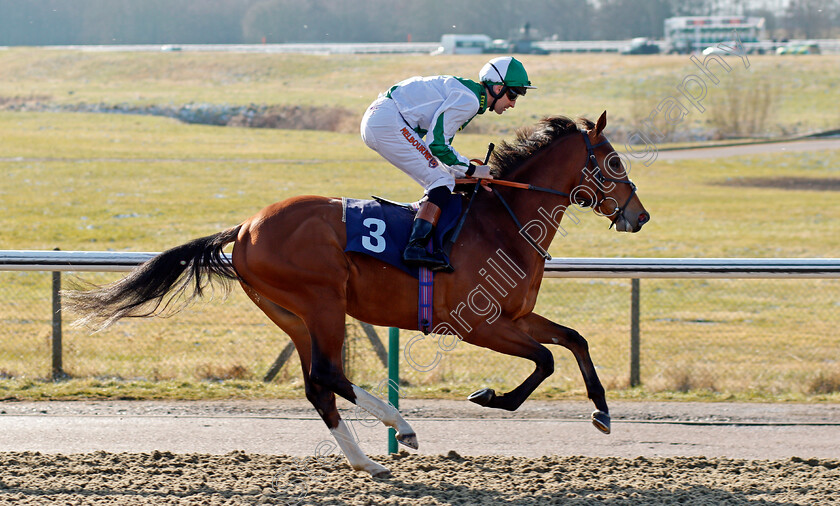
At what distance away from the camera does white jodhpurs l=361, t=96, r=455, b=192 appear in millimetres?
5109

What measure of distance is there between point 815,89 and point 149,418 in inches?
1586

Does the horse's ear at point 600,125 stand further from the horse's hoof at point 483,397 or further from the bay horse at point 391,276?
the horse's hoof at point 483,397

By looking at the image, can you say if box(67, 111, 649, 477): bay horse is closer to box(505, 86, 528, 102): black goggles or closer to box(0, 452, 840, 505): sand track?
box(0, 452, 840, 505): sand track

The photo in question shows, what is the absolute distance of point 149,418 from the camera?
243 inches

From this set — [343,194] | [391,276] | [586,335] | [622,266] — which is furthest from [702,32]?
[391,276]

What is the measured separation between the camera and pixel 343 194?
20.7 m

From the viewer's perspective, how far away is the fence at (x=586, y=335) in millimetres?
6879

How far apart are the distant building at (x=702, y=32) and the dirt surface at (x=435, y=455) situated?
4962 cm

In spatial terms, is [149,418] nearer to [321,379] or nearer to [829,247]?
[321,379]

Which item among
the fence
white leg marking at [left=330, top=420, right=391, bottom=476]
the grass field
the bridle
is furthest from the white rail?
white leg marking at [left=330, top=420, right=391, bottom=476]

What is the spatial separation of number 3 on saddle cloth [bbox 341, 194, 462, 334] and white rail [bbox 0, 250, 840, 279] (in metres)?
1.89

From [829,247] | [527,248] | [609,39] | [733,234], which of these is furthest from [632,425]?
[609,39]

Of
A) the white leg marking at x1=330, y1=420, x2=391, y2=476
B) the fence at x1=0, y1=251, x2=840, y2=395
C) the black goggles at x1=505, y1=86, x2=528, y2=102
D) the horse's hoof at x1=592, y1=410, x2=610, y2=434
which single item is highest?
the black goggles at x1=505, y1=86, x2=528, y2=102

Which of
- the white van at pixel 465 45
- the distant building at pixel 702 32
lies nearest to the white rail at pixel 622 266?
the white van at pixel 465 45
